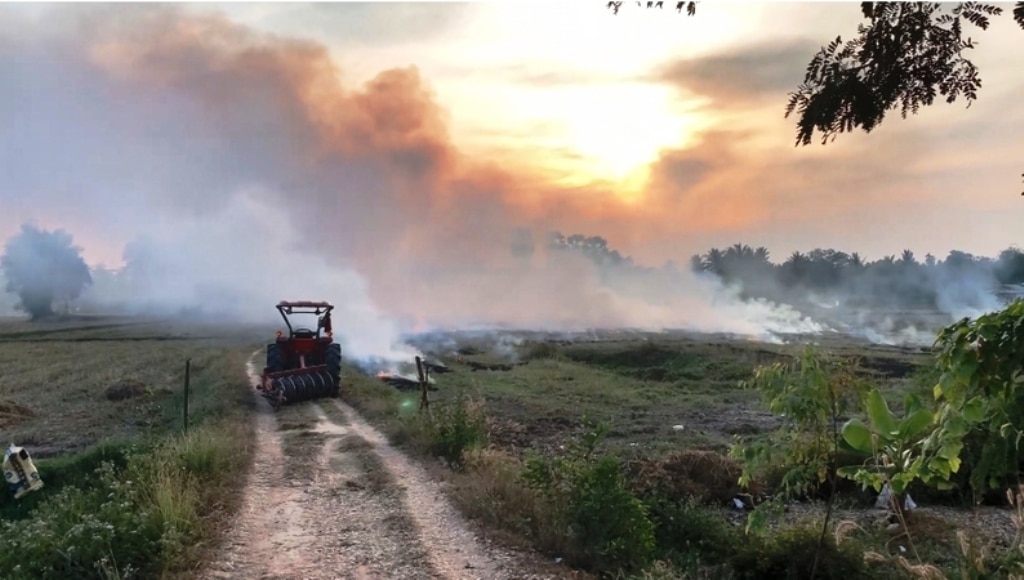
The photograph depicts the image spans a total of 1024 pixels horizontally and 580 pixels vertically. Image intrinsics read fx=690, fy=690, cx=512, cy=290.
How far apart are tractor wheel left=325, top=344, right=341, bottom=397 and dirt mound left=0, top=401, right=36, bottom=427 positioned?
9608 millimetres

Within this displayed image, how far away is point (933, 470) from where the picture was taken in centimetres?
320

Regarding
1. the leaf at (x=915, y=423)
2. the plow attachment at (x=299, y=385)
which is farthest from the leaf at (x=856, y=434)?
the plow attachment at (x=299, y=385)

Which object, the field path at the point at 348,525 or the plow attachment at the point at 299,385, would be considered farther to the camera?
the plow attachment at the point at 299,385

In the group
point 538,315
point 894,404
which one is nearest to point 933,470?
point 894,404

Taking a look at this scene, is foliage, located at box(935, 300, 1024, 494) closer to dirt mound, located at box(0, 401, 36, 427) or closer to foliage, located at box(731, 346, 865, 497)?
foliage, located at box(731, 346, 865, 497)

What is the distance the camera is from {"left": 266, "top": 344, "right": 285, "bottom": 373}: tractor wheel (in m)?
22.1

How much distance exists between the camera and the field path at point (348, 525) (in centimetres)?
785

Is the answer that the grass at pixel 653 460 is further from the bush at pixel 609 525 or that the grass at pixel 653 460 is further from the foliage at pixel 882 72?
the foliage at pixel 882 72

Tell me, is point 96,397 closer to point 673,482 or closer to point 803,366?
point 673,482

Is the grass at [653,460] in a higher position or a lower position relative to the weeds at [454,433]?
lower

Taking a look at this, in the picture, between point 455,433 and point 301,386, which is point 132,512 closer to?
→ point 455,433

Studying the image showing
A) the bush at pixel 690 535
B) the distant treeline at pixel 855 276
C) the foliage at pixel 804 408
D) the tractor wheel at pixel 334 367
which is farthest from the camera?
the distant treeline at pixel 855 276

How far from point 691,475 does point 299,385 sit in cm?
1239

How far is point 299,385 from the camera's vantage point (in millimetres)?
20953
